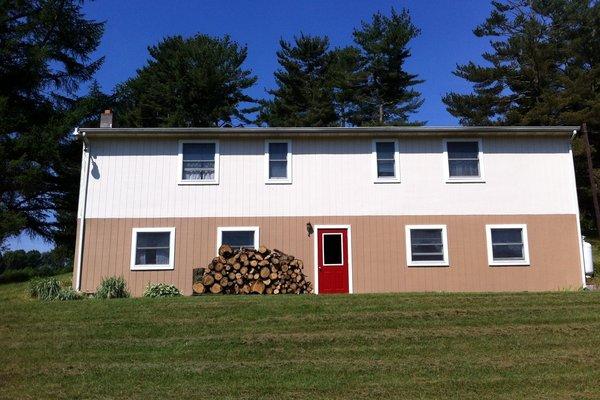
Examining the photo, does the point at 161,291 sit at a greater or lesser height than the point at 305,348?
greater

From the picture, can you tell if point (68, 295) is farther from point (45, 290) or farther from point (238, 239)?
point (238, 239)

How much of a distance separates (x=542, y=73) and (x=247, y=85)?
56.6ft

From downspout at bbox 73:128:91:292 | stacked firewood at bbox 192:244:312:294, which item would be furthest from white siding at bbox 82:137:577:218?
stacked firewood at bbox 192:244:312:294

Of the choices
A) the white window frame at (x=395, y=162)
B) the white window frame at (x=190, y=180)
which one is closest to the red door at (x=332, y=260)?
the white window frame at (x=395, y=162)

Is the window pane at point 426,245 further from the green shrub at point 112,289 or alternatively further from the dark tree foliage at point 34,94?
the dark tree foliage at point 34,94

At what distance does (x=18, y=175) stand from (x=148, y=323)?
15.2m

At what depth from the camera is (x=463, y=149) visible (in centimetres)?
1544

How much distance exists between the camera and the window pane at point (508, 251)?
14805mm

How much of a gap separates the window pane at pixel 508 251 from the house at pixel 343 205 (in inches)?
1.1

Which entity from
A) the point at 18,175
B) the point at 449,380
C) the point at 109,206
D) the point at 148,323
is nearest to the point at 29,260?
the point at 18,175

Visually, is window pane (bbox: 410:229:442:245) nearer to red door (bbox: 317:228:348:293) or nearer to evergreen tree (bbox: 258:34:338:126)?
red door (bbox: 317:228:348:293)

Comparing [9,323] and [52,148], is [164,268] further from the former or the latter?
[52,148]

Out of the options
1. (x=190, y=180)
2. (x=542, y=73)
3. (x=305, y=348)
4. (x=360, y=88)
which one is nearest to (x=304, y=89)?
(x=360, y=88)

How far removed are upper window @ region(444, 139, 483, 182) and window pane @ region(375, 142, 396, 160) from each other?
1494 millimetres
